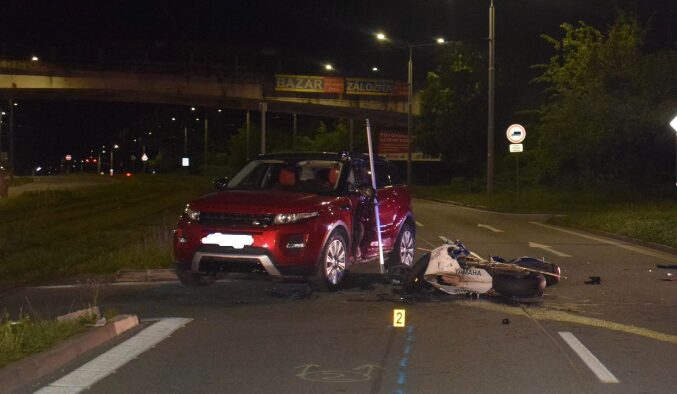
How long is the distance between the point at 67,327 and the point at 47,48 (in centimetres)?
4857

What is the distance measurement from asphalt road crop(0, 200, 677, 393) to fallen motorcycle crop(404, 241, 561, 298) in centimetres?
21

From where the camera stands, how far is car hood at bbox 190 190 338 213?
36.7ft

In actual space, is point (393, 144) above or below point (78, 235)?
above

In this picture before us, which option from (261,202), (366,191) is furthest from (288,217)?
(366,191)

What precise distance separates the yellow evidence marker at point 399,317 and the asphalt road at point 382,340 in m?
0.08

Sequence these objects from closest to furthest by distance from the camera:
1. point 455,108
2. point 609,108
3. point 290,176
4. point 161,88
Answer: point 290,176 < point 609,108 < point 161,88 < point 455,108

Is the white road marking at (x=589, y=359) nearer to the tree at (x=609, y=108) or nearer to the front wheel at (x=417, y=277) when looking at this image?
→ the front wheel at (x=417, y=277)

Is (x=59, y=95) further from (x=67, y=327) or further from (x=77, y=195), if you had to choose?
(x=67, y=327)

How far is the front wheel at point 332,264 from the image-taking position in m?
11.5

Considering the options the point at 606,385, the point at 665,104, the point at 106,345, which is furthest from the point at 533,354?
the point at 665,104

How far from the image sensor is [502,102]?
195ft

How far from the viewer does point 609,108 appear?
3838 cm

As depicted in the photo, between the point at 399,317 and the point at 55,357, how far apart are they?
3.92m

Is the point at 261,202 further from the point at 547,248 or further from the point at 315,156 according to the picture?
the point at 547,248
